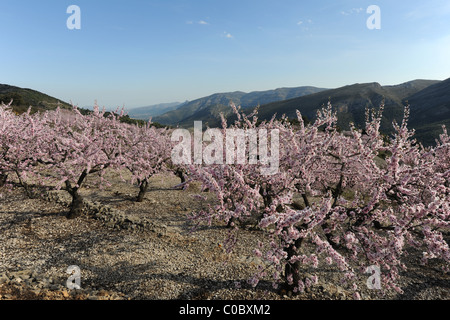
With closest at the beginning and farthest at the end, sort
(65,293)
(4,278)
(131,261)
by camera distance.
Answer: (65,293) → (4,278) → (131,261)

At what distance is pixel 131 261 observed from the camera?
10.8 metres

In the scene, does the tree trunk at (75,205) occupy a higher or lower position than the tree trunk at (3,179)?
lower

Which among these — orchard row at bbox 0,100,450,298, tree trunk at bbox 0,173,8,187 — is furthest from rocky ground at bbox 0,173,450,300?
tree trunk at bbox 0,173,8,187

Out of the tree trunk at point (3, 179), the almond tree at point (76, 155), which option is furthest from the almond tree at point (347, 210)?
the tree trunk at point (3, 179)

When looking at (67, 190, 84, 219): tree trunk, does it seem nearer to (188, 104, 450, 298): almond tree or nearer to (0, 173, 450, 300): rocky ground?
(0, 173, 450, 300): rocky ground

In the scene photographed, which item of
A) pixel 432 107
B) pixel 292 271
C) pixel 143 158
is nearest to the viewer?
pixel 292 271

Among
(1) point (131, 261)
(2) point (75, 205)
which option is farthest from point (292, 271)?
(2) point (75, 205)

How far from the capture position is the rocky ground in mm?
8664

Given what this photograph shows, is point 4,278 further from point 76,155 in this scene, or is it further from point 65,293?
point 76,155

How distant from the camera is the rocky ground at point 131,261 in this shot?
28.4 feet

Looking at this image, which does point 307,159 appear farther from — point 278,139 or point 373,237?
point 373,237

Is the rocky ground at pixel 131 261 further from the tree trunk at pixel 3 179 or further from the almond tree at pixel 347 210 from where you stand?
the tree trunk at pixel 3 179
